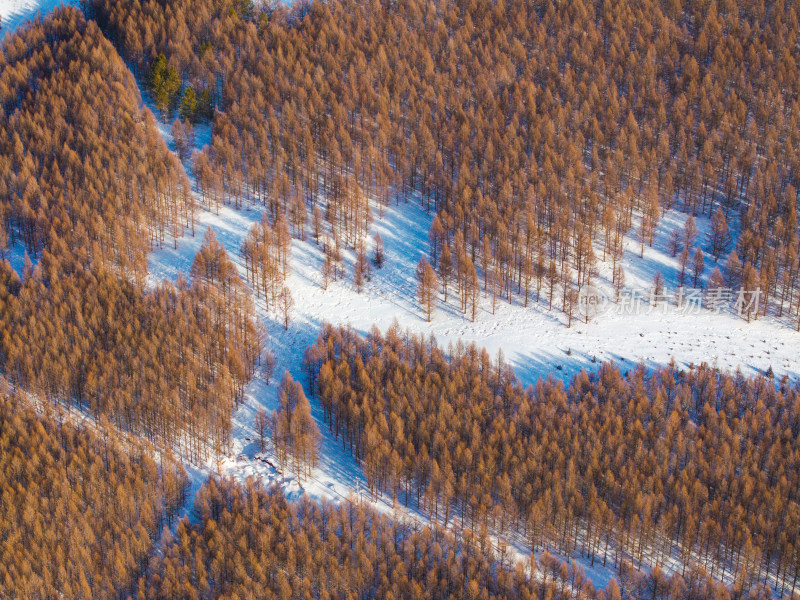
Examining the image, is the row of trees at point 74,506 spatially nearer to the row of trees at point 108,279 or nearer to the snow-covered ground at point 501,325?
the row of trees at point 108,279

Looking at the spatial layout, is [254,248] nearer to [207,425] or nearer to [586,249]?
[207,425]

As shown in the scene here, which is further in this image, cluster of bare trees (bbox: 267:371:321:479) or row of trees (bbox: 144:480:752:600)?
cluster of bare trees (bbox: 267:371:321:479)

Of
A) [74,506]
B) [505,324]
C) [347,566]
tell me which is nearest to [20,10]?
[505,324]

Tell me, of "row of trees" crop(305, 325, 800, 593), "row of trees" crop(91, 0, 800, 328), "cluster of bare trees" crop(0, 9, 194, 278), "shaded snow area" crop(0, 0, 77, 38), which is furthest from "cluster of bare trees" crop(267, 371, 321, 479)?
"shaded snow area" crop(0, 0, 77, 38)

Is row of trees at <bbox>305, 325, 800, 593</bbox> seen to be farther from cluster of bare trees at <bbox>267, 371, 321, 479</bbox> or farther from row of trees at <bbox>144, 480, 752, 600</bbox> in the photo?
cluster of bare trees at <bbox>267, 371, 321, 479</bbox>

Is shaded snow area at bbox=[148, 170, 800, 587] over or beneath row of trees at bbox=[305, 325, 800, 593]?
over

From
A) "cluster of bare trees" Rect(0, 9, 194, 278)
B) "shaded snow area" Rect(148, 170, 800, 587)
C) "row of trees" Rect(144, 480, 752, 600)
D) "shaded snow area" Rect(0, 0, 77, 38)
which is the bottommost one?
"row of trees" Rect(144, 480, 752, 600)

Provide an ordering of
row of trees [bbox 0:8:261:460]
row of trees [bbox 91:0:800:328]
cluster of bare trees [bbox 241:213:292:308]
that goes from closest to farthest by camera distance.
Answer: row of trees [bbox 0:8:261:460] → cluster of bare trees [bbox 241:213:292:308] → row of trees [bbox 91:0:800:328]
